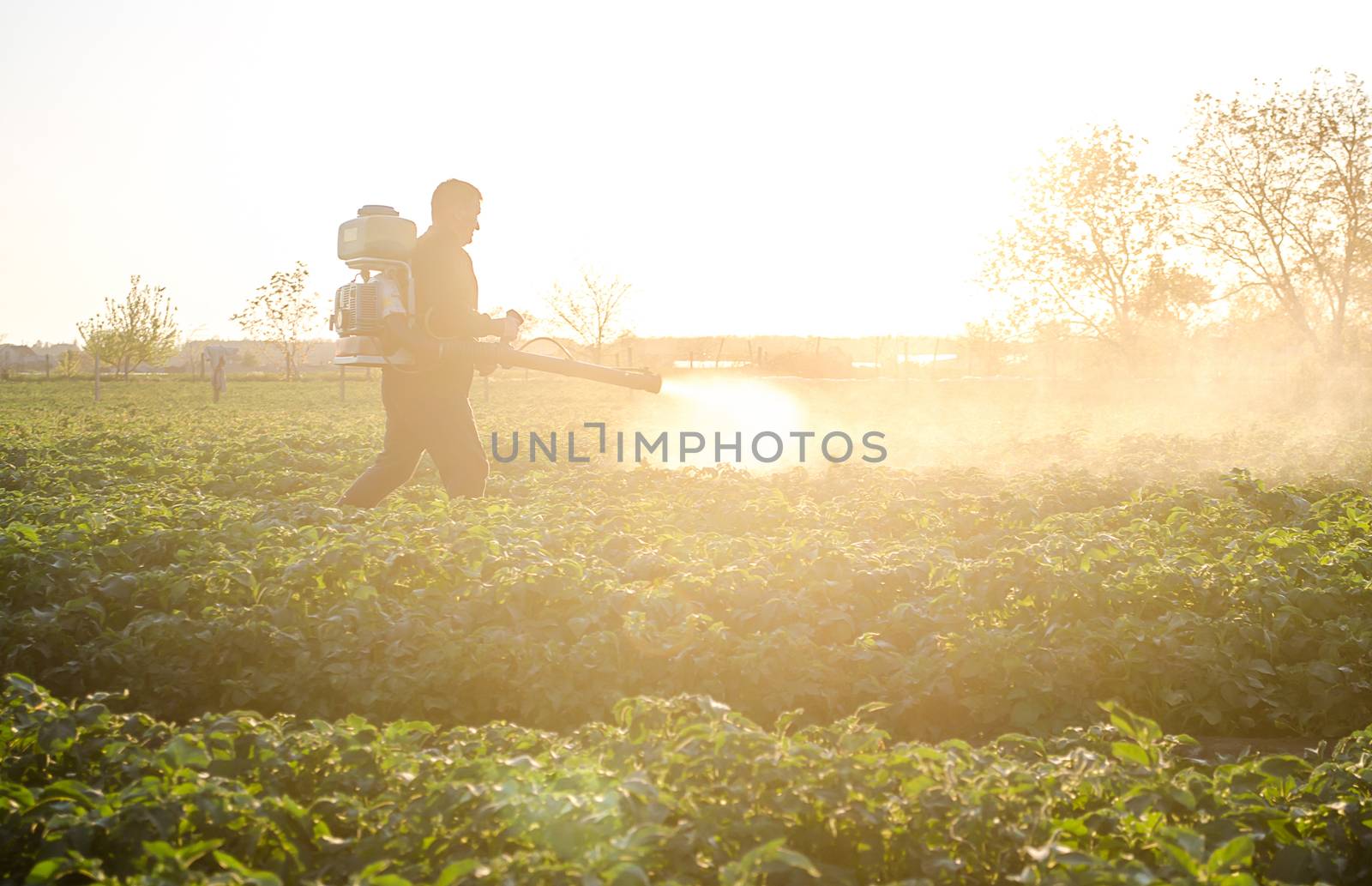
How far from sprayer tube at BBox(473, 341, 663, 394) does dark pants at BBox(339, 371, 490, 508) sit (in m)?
0.28

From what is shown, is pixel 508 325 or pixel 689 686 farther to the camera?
pixel 508 325

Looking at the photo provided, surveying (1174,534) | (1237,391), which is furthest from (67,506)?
(1237,391)

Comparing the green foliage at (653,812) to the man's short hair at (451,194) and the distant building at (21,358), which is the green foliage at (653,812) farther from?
the distant building at (21,358)

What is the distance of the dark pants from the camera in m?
7.29

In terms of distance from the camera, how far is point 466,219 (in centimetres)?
720

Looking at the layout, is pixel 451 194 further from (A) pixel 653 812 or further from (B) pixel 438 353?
(A) pixel 653 812

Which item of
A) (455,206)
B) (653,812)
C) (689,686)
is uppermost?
(455,206)

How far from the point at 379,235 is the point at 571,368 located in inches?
54.8

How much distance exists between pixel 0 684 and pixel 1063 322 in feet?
89.9

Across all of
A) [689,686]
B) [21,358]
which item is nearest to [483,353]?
[689,686]

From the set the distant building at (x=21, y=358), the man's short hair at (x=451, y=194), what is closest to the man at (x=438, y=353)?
the man's short hair at (x=451, y=194)

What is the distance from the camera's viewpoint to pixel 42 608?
18.7 ft

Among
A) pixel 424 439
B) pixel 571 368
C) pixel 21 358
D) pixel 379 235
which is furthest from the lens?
pixel 21 358

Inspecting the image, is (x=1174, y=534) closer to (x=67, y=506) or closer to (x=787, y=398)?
(x=67, y=506)
